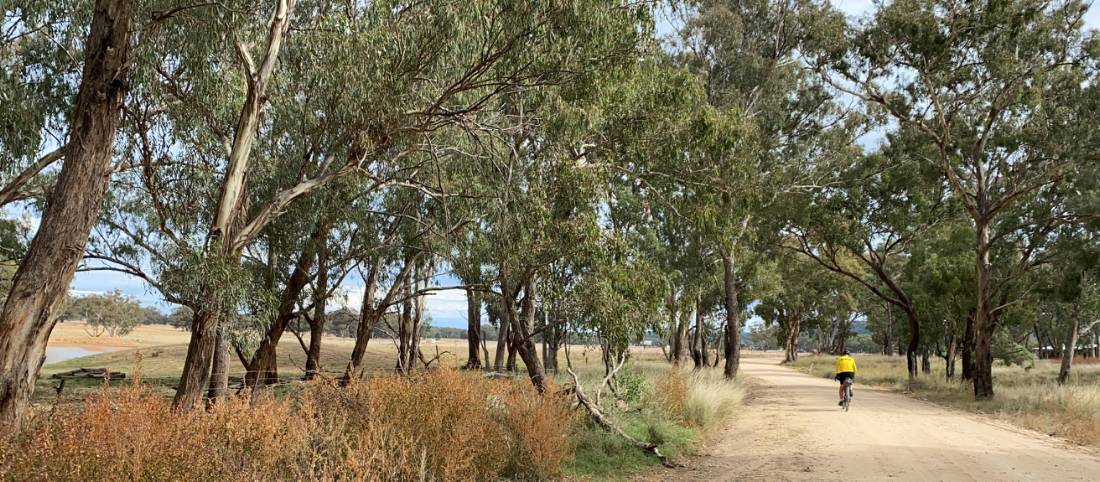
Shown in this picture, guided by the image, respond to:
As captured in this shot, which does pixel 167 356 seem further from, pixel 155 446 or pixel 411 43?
pixel 155 446

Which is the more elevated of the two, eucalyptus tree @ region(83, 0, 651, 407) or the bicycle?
eucalyptus tree @ region(83, 0, 651, 407)

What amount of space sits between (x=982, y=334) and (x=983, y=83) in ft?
20.9

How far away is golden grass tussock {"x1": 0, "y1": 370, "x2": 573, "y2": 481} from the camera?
12.7ft

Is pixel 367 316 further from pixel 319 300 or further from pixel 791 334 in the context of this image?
pixel 791 334

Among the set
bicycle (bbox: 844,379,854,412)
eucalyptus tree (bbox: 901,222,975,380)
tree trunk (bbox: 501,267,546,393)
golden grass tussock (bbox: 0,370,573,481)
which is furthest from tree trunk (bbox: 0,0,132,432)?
eucalyptus tree (bbox: 901,222,975,380)

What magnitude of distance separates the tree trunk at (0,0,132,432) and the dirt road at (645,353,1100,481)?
6500 millimetres

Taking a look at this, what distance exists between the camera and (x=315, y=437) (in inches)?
192

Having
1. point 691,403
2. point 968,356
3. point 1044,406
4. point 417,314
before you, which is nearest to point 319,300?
point 417,314

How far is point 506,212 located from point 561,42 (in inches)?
97.3

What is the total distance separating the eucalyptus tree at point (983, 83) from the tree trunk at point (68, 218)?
638 inches

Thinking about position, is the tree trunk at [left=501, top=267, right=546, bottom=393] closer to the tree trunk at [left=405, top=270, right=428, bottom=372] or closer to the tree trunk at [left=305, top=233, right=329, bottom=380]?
the tree trunk at [left=305, top=233, right=329, bottom=380]


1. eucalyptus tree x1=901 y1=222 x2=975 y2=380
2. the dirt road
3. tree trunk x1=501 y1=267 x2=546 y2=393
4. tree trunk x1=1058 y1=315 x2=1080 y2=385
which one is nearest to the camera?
the dirt road

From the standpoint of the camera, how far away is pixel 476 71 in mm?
9102

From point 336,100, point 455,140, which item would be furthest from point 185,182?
point 455,140
